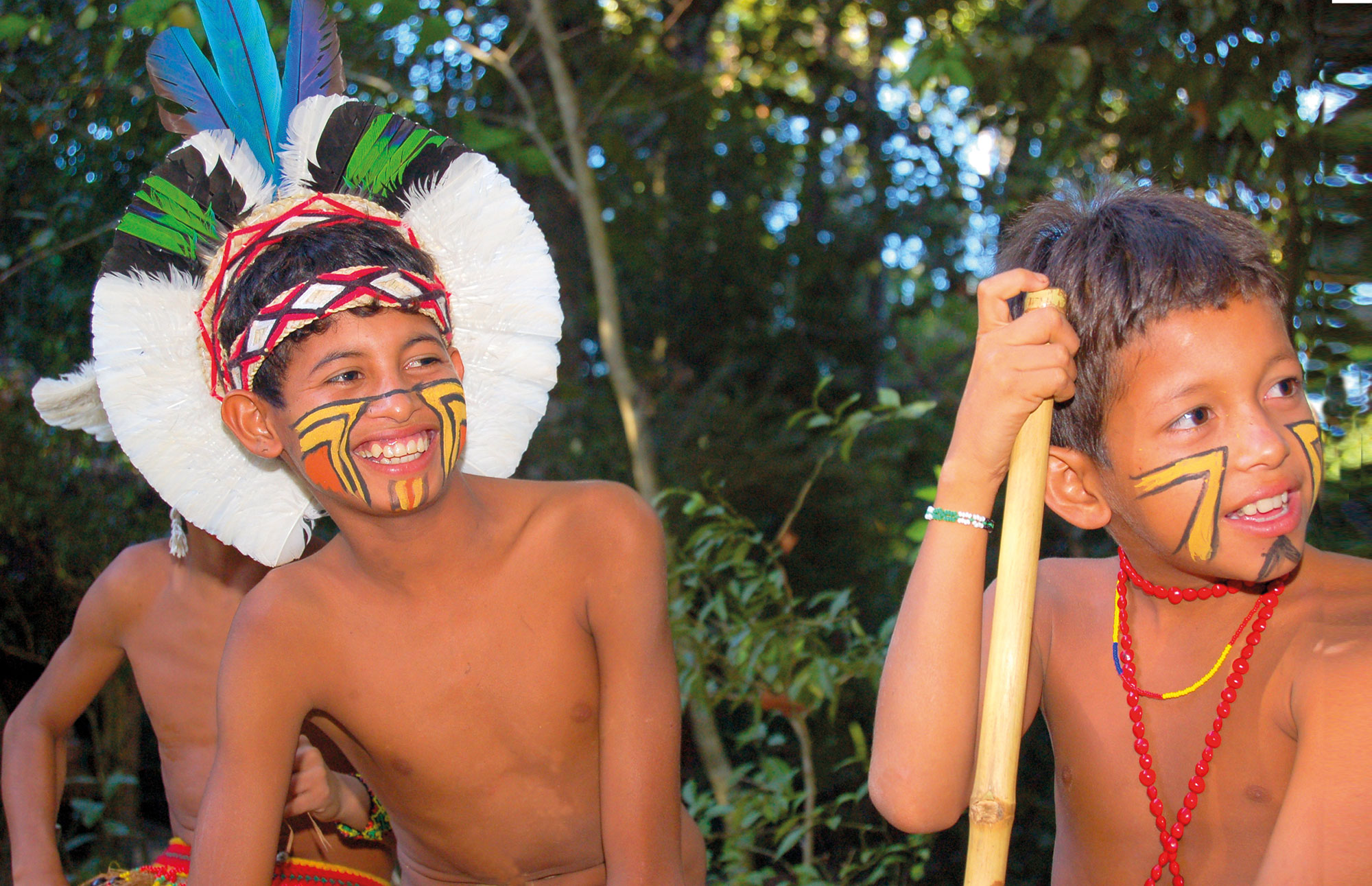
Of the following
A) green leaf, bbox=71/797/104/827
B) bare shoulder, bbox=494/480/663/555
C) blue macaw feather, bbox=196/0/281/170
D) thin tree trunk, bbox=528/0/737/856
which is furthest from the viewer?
thin tree trunk, bbox=528/0/737/856

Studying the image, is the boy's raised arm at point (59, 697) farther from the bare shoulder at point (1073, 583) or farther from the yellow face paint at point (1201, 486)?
the yellow face paint at point (1201, 486)

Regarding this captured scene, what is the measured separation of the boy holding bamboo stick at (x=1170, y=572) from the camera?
1508mm

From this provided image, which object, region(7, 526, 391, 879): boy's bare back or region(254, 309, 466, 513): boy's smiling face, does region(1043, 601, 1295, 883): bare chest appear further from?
region(7, 526, 391, 879): boy's bare back

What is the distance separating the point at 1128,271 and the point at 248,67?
1752 millimetres

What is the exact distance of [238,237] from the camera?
2.15 meters

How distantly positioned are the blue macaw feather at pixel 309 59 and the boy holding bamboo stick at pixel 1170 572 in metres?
1.45

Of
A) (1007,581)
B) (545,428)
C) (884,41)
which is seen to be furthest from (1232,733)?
(884,41)

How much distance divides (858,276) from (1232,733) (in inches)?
244

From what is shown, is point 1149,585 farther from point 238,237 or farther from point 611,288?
point 611,288

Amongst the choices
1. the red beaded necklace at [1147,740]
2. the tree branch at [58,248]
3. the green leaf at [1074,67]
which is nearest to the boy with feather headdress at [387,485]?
the red beaded necklace at [1147,740]

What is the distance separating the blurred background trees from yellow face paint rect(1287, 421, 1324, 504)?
18 cm

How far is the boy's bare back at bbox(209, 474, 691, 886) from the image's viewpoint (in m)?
2.12

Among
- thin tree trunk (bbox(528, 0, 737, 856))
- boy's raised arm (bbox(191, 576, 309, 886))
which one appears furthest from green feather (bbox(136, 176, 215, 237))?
thin tree trunk (bbox(528, 0, 737, 856))

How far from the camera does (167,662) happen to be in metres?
2.89
